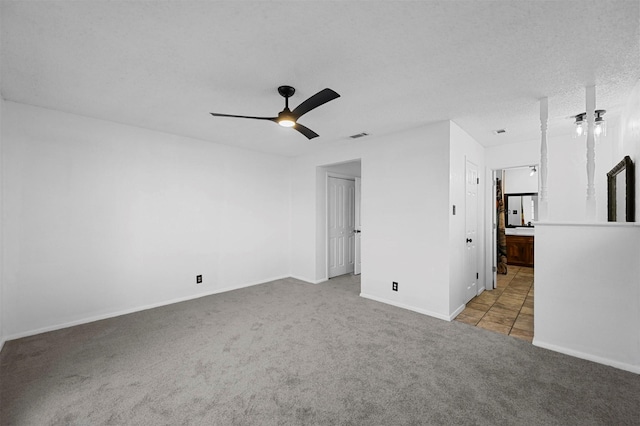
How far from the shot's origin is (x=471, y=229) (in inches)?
163

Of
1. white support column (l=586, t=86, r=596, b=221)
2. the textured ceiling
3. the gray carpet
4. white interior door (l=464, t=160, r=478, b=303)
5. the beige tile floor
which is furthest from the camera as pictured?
white interior door (l=464, t=160, r=478, b=303)

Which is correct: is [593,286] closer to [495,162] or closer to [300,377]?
[495,162]

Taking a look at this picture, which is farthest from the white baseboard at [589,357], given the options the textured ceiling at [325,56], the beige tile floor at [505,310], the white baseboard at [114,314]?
the white baseboard at [114,314]

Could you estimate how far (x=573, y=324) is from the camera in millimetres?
2561

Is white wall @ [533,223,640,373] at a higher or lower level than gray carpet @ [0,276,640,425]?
higher

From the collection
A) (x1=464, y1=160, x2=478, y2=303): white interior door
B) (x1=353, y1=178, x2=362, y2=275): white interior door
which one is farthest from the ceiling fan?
(x1=353, y1=178, x2=362, y2=275): white interior door

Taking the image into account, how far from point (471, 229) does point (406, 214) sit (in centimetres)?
122

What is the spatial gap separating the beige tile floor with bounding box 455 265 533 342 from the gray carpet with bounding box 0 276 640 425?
28 cm

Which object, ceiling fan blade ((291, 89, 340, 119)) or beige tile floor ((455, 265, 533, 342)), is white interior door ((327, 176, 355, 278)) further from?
ceiling fan blade ((291, 89, 340, 119))

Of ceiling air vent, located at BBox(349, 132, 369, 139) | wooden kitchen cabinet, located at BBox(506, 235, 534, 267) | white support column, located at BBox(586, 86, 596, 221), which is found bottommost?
wooden kitchen cabinet, located at BBox(506, 235, 534, 267)

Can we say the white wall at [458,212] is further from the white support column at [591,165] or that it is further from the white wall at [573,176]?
the white support column at [591,165]

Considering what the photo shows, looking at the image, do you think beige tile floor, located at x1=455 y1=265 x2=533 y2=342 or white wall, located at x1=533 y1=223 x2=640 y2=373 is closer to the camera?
white wall, located at x1=533 y1=223 x2=640 y2=373

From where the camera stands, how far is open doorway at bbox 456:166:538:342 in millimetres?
3342

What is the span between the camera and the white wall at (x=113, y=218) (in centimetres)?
294
